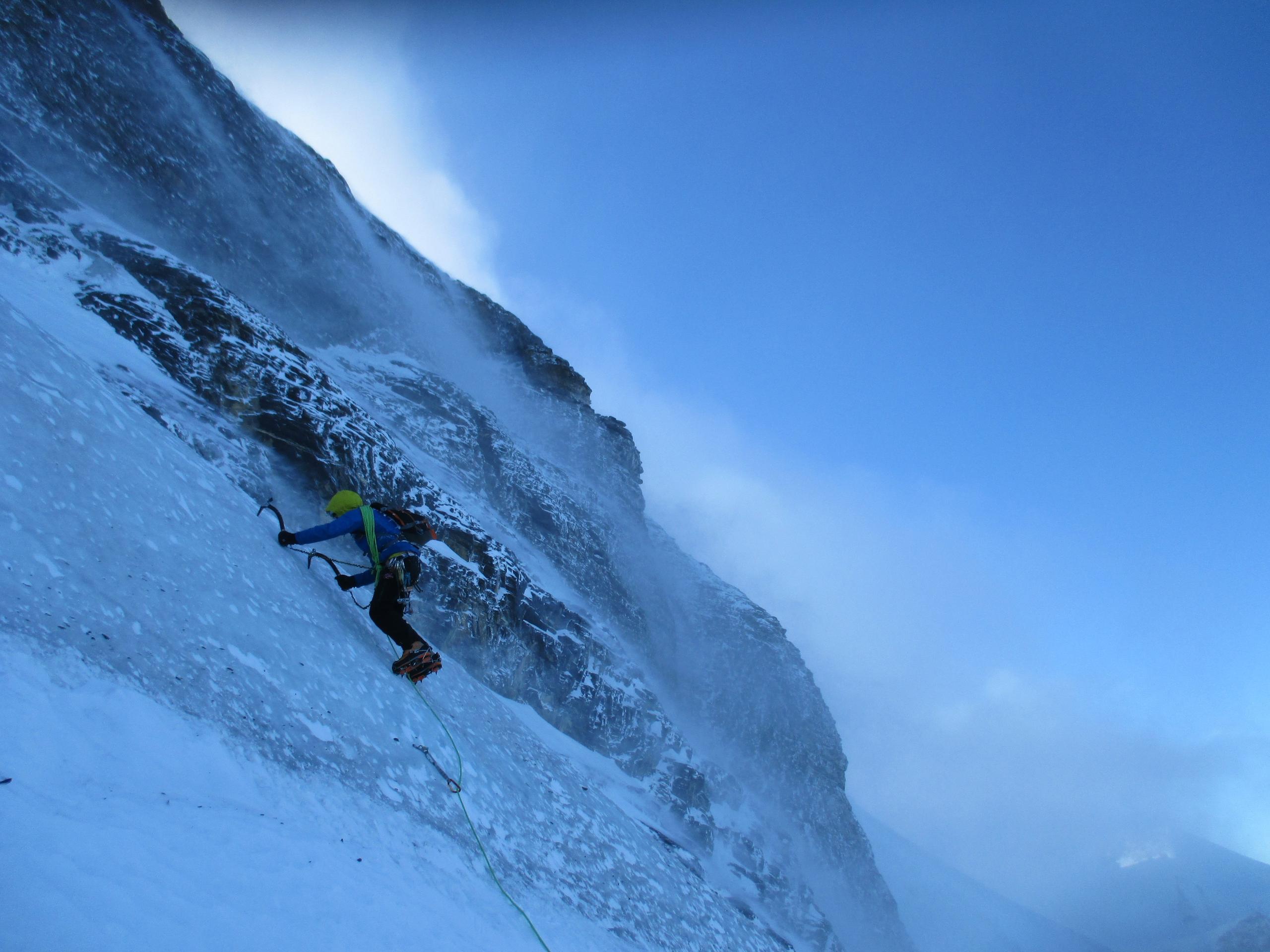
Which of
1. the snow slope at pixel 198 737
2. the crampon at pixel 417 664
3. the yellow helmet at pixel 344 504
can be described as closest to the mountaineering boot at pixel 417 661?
the crampon at pixel 417 664

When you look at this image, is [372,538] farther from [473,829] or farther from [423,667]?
[473,829]

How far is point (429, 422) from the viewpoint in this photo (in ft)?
92.2

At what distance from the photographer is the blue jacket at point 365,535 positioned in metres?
9.05

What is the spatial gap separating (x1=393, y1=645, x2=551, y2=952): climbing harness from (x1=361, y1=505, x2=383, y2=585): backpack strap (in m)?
1.77

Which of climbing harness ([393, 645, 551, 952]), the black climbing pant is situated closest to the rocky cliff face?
the black climbing pant

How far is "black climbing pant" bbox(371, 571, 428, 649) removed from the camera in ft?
30.2

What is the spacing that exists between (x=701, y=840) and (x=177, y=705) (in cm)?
2337

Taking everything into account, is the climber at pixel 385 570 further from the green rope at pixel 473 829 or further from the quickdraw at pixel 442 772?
the quickdraw at pixel 442 772

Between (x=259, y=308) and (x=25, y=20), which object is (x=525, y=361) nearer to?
(x=259, y=308)

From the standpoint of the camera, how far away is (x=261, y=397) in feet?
47.3

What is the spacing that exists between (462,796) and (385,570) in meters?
3.29

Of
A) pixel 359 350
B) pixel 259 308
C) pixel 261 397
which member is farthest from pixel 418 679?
pixel 359 350

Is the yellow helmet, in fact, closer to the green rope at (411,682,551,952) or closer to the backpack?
the backpack

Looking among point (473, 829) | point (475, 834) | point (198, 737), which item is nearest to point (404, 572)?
point (473, 829)
